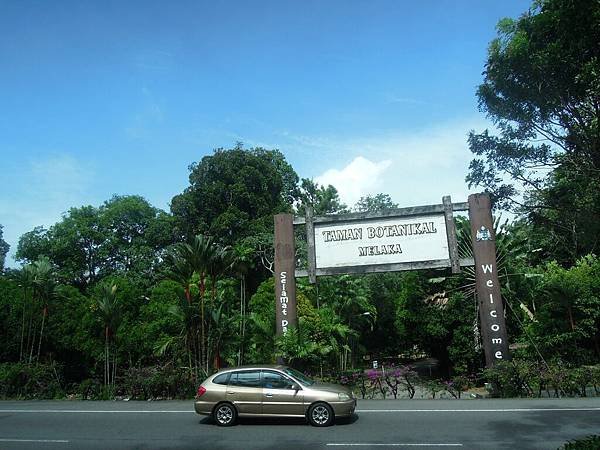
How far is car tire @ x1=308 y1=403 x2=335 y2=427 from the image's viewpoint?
10.4 m

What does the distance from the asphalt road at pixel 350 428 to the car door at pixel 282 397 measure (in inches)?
14.0

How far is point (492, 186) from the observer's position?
1900cm

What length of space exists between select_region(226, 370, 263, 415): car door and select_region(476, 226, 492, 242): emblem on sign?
8740mm

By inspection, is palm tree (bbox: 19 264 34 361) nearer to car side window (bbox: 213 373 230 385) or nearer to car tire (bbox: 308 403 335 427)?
car side window (bbox: 213 373 230 385)

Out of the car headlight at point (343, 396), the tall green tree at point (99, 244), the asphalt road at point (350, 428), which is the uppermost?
the tall green tree at point (99, 244)

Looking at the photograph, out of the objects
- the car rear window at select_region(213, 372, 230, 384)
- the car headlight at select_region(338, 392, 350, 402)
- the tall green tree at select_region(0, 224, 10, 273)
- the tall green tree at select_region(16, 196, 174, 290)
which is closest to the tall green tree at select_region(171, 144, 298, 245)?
the tall green tree at select_region(16, 196, 174, 290)

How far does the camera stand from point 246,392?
1089 cm

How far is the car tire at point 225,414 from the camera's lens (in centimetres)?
1085

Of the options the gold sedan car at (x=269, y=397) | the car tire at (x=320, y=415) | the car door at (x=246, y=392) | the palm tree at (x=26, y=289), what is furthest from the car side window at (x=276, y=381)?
the palm tree at (x=26, y=289)

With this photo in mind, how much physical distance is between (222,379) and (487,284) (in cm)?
907

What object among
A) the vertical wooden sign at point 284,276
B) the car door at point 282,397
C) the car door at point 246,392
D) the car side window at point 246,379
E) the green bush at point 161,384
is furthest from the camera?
the vertical wooden sign at point 284,276

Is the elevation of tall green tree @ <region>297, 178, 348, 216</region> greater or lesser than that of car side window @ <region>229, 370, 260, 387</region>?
greater

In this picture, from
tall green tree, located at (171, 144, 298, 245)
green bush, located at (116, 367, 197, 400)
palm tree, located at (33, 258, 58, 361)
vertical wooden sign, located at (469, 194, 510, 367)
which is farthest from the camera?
tall green tree, located at (171, 144, 298, 245)

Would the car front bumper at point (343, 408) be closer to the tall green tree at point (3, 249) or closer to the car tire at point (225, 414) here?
the car tire at point (225, 414)
